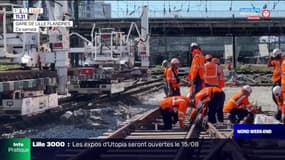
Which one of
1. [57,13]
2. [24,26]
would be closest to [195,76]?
[24,26]

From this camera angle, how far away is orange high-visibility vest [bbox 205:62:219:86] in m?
9.38

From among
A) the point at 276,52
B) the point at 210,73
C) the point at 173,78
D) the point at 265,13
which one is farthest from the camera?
the point at 173,78

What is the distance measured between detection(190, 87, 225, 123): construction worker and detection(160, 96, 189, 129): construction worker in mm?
257

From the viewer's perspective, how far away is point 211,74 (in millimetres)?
9484

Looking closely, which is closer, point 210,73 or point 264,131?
point 264,131

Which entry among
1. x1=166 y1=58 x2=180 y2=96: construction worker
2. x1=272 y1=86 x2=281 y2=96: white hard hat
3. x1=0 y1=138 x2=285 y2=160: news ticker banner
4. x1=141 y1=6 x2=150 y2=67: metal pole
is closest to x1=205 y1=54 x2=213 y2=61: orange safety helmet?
x1=166 y1=58 x2=180 y2=96: construction worker

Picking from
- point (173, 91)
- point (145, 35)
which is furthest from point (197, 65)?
point (145, 35)

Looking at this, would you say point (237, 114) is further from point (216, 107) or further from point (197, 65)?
point (197, 65)

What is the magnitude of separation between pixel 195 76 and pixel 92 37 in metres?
11.5

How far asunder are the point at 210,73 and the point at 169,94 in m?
2.13

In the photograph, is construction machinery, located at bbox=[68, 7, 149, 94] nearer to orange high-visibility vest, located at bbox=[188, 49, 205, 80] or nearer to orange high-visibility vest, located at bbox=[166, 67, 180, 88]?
orange high-visibility vest, located at bbox=[166, 67, 180, 88]

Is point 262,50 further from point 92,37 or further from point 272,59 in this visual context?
point 92,37

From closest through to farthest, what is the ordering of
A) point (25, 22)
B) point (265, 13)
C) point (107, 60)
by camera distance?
point (265, 13)
point (25, 22)
point (107, 60)

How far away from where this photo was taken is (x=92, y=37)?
20.5 m
